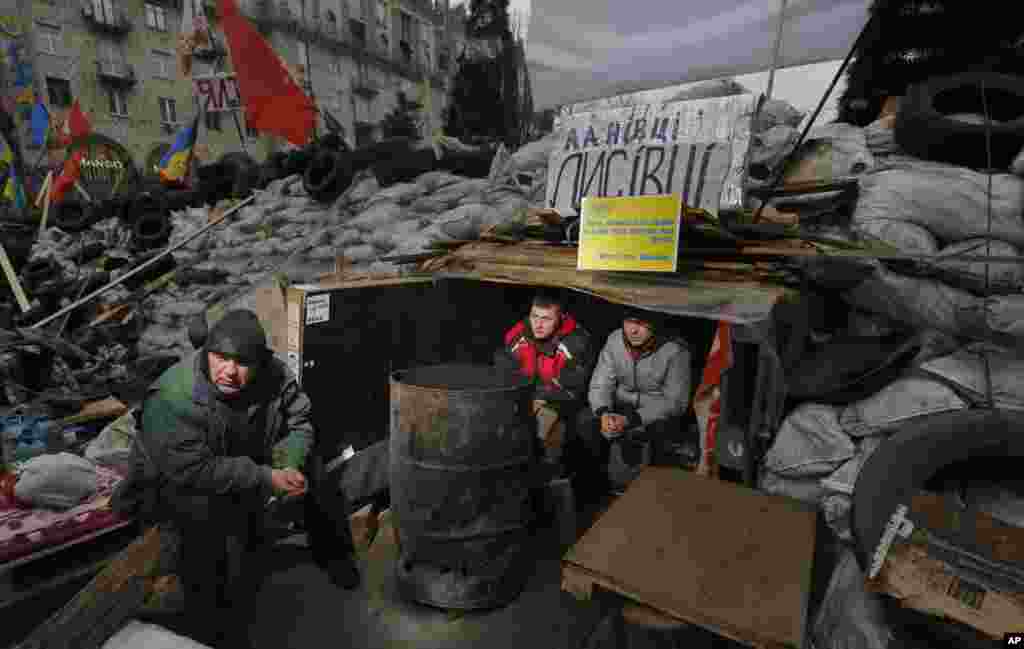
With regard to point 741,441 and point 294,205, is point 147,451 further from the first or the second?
point 294,205

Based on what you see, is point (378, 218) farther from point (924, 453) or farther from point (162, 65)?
point (162, 65)

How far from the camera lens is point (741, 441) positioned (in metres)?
3.86

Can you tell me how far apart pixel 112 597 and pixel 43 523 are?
1387 mm

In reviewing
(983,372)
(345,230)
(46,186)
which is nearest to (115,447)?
(345,230)

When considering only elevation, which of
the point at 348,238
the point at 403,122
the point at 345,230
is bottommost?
the point at 348,238

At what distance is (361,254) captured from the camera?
851 centimetres

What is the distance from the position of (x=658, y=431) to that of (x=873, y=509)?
1.54 m

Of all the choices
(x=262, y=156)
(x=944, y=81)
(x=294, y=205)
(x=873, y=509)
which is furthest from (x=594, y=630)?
(x=262, y=156)

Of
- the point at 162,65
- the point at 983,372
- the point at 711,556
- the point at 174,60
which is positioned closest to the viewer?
the point at 711,556

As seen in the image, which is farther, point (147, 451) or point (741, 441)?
point (741, 441)

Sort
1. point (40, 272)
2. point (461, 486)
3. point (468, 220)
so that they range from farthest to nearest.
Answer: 1. point (40, 272)
2. point (468, 220)
3. point (461, 486)

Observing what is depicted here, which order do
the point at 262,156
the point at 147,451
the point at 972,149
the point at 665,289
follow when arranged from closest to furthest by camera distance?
the point at 147,451, the point at 665,289, the point at 972,149, the point at 262,156

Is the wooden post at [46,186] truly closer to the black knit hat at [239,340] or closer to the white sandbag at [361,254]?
the white sandbag at [361,254]

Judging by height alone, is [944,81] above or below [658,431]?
above
